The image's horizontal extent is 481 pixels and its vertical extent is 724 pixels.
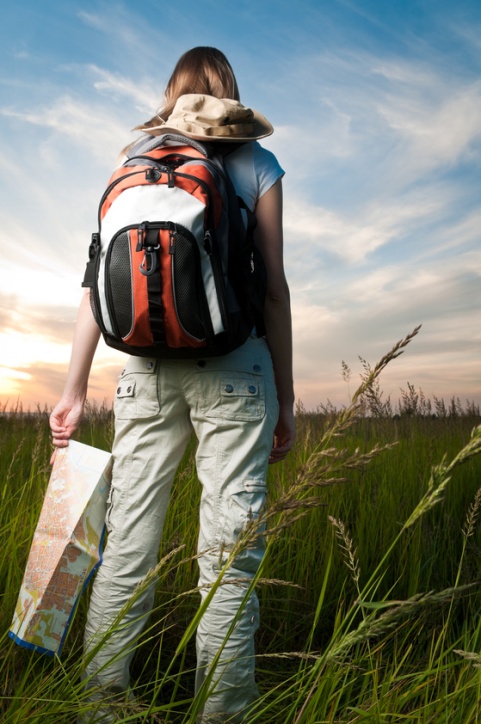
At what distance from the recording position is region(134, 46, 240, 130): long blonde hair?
8.32 feet

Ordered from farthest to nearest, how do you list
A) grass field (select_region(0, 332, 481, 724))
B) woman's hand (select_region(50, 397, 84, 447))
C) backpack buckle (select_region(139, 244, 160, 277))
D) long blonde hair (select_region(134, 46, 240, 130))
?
woman's hand (select_region(50, 397, 84, 447))
long blonde hair (select_region(134, 46, 240, 130))
backpack buckle (select_region(139, 244, 160, 277))
grass field (select_region(0, 332, 481, 724))

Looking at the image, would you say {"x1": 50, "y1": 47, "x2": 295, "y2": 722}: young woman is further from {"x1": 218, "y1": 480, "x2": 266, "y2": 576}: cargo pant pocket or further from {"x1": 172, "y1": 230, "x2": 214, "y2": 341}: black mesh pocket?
{"x1": 172, "y1": 230, "x2": 214, "y2": 341}: black mesh pocket

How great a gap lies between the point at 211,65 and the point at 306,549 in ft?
7.73

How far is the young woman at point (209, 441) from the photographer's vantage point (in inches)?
86.4

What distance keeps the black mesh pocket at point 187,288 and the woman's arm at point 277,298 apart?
370 millimetres

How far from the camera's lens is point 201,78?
2549 millimetres

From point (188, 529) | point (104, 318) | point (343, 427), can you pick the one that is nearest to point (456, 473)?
point (188, 529)

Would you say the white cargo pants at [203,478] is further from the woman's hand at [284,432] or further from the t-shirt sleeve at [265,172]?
the t-shirt sleeve at [265,172]

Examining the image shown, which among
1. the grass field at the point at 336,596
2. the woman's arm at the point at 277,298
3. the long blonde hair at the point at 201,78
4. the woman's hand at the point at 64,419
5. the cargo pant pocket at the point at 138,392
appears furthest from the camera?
the woman's hand at the point at 64,419

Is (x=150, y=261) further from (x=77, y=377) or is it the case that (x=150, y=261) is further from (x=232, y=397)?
(x=77, y=377)

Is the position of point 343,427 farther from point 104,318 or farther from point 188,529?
point 188,529

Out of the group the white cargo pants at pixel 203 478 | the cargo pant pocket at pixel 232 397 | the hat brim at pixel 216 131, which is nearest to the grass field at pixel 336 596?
the white cargo pants at pixel 203 478

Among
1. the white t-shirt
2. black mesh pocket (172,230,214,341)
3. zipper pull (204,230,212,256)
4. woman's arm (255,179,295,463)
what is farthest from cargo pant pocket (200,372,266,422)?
the white t-shirt

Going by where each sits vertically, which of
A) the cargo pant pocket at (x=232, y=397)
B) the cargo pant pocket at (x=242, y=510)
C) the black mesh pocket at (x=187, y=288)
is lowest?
the cargo pant pocket at (x=242, y=510)
